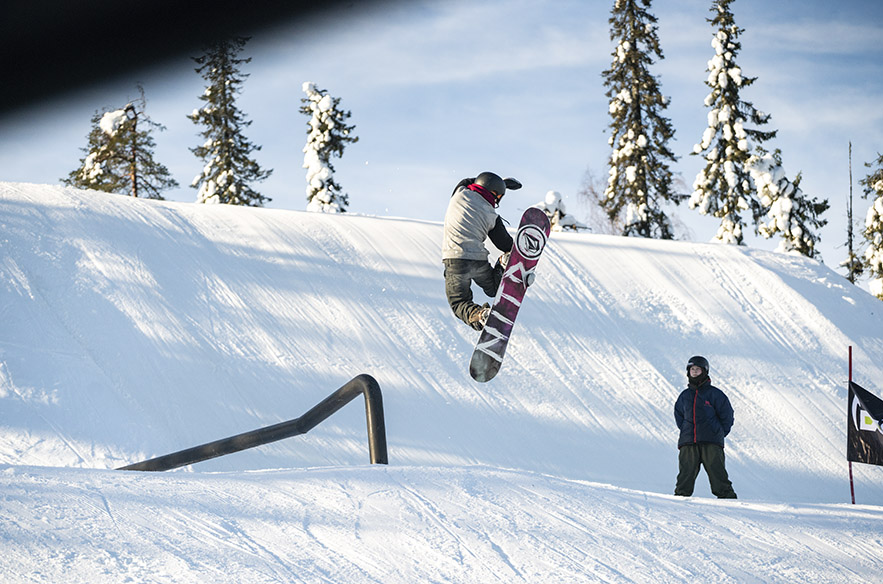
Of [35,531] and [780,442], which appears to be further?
[780,442]

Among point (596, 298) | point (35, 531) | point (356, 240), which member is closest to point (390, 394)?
point (356, 240)

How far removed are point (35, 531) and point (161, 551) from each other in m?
0.56

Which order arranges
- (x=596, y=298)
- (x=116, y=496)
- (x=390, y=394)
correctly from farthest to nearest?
(x=596, y=298)
(x=390, y=394)
(x=116, y=496)

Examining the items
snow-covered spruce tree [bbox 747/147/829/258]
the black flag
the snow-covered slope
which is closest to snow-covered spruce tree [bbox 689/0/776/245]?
snow-covered spruce tree [bbox 747/147/829/258]

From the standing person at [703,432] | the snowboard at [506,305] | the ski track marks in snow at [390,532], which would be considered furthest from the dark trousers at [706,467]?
the snowboard at [506,305]

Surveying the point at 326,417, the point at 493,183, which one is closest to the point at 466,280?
the point at 493,183

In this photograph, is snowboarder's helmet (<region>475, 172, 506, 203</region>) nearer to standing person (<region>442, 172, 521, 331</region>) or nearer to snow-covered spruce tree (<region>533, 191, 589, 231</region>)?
standing person (<region>442, 172, 521, 331</region>)

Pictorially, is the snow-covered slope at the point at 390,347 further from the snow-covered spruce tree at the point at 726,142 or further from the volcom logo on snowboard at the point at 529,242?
the snow-covered spruce tree at the point at 726,142

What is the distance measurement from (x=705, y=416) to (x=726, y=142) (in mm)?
18266

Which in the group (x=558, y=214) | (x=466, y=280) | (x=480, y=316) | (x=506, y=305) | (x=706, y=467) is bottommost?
(x=706, y=467)

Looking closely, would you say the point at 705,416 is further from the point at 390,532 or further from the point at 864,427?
the point at 390,532

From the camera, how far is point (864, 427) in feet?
27.8

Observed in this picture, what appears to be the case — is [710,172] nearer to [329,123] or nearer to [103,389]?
[329,123]

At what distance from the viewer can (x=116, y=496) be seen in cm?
373
